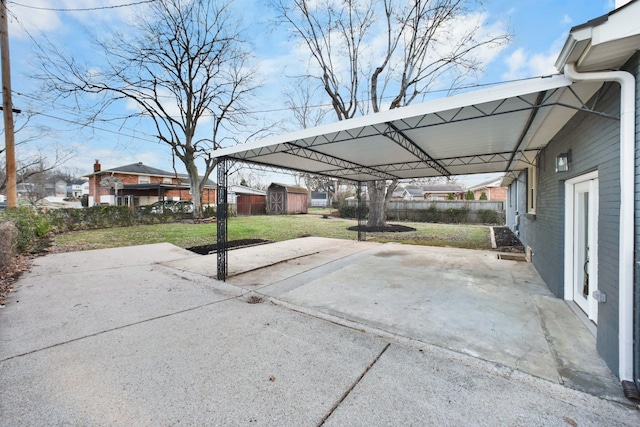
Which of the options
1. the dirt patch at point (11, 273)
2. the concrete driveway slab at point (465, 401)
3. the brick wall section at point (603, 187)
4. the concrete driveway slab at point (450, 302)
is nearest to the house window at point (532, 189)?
the concrete driveway slab at point (450, 302)

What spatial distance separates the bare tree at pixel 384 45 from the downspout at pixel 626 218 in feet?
38.6

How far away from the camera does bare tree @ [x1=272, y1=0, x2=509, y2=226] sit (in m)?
11.9

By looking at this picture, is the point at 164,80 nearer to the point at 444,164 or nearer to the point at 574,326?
the point at 444,164

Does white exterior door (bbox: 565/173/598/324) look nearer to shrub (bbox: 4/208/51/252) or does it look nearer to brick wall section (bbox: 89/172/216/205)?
shrub (bbox: 4/208/51/252)

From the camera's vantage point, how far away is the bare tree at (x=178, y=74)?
13.4 metres

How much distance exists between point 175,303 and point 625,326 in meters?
5.01

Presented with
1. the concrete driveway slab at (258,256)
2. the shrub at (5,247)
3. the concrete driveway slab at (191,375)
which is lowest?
the concrete driveway slab at (191,375)

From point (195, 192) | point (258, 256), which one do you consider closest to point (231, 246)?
point (258, 256)

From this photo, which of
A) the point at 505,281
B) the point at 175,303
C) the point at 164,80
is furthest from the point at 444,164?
the point at 164,80

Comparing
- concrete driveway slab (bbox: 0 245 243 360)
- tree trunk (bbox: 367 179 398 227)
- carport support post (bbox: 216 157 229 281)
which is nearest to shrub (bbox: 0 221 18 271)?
concrete driveway slab (bbox: 0 245 243 360)

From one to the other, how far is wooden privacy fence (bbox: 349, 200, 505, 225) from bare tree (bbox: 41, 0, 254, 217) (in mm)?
13009

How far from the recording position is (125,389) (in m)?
2.09

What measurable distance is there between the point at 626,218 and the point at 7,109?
1461 cm

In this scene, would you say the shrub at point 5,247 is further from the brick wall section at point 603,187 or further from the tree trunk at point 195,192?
the tree trunk at point 195,192
